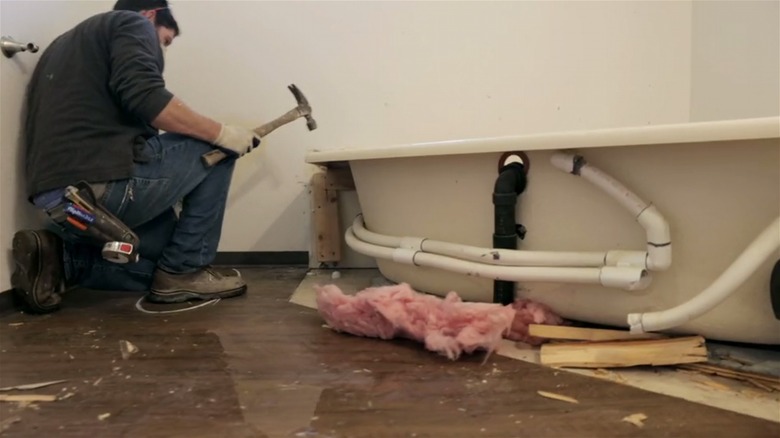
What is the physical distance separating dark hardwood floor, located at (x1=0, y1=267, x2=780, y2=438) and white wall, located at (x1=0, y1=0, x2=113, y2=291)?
0.32 m

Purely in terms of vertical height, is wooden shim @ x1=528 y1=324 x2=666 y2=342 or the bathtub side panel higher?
the bathtub side panel

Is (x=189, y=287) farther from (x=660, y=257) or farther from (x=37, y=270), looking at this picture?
(x=660, y=257)

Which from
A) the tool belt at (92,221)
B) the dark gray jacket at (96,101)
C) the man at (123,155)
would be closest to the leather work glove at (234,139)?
the man at (123,155)

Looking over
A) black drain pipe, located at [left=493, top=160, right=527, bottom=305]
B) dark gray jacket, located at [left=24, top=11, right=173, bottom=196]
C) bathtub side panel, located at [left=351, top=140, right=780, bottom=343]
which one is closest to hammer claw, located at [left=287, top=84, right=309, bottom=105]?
dark gray jacket, located at [left=24, top=11, right=173, bottom=196]

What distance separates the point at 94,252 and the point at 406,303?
39.3 inches

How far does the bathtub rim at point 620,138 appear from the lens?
2.78 feet

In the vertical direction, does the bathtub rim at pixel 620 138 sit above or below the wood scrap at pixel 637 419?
above

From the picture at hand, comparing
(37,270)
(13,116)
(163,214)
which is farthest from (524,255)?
(13,116)

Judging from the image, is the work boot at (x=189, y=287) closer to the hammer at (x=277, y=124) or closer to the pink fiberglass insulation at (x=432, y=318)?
the hammer at (x=277, y=124)

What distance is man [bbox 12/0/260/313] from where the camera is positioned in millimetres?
1420

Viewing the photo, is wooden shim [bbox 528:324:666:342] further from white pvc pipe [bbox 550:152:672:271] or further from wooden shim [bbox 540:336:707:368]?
white pvc pipe [bbox 550:152:672:271]

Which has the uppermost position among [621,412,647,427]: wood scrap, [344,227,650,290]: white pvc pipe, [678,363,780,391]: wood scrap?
[344,227,650,290]: white pvc pipe

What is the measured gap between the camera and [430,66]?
2074 millimetres

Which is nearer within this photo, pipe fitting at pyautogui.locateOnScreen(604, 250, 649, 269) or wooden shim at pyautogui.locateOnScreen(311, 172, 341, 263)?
pipe fitting at pyautogui.locateOnScreen(604, 250, 649, 269)
